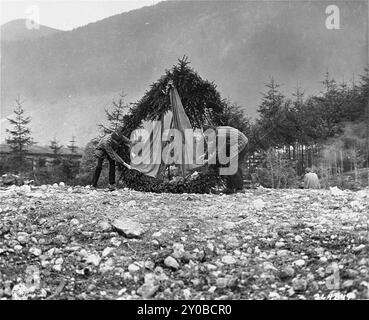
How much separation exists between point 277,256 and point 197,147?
6.29 meters

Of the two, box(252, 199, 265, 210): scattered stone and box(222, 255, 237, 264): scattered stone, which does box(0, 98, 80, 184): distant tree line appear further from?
box(222, 255, 237, 264): scattered stone

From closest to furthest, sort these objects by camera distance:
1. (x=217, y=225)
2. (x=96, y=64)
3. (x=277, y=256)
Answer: (x=277, y=256) → (x=217, y=225) → (x=96, y=64)

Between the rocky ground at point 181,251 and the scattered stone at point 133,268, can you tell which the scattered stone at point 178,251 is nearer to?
the rocky ground at point 181,251

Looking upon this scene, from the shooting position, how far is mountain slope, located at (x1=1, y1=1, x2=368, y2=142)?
92.2 metres

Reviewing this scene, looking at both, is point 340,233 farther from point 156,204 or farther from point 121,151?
point 121,151

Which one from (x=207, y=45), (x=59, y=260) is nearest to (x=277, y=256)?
(x=59, y=260)

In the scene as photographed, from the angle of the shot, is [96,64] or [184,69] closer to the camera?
[184,69]

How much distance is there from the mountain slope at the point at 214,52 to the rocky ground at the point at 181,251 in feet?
248

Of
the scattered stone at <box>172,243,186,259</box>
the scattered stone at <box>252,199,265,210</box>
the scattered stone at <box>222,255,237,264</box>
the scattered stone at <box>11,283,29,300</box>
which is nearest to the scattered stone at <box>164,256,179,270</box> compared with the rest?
the scattered stone at <box>172,243,186,259</box>

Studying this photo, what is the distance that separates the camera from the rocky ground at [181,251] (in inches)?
199

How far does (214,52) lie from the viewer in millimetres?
95812
